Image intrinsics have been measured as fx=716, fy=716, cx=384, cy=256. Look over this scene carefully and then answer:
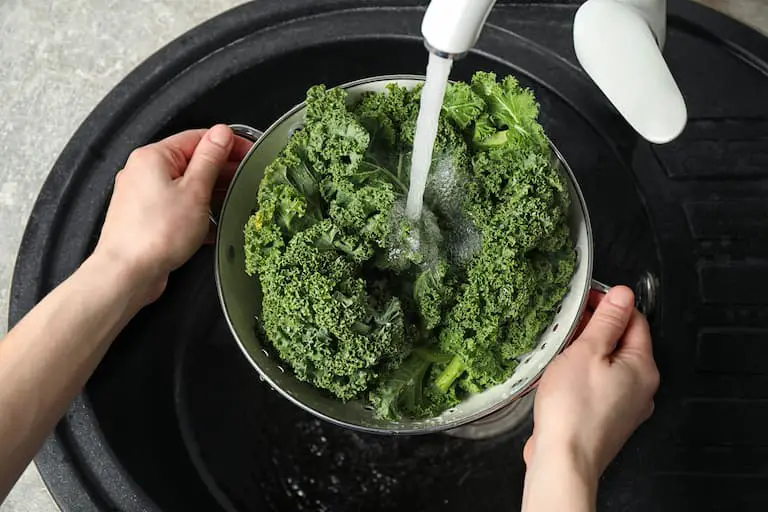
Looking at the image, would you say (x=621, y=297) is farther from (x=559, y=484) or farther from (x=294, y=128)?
(x=294, y=128)

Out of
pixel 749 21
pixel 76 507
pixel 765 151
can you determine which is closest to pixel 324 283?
pixel 76 507

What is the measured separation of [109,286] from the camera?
0.75m

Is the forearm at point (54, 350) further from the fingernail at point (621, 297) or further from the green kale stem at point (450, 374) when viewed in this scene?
the fingernail at point (621, 297)

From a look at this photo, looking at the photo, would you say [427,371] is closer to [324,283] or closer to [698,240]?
[324,283]

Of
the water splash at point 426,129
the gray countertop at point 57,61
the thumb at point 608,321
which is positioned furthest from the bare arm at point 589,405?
the gray countertop at point 57,61

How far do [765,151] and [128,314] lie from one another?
0.79 metres

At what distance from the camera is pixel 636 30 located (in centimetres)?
57

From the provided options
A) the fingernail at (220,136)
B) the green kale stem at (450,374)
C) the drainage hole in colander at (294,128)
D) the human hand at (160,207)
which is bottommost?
the green kale stem at (450,374)

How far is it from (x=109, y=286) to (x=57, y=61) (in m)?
0.44

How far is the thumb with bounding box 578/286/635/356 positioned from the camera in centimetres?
Result: 74

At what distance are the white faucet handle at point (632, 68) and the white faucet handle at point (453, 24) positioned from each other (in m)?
0.13

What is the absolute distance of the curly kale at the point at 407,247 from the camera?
0.66 metres

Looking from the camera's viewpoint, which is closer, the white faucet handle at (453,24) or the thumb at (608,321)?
the white faucet handle at (453,24)

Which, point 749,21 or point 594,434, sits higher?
point 749,21
